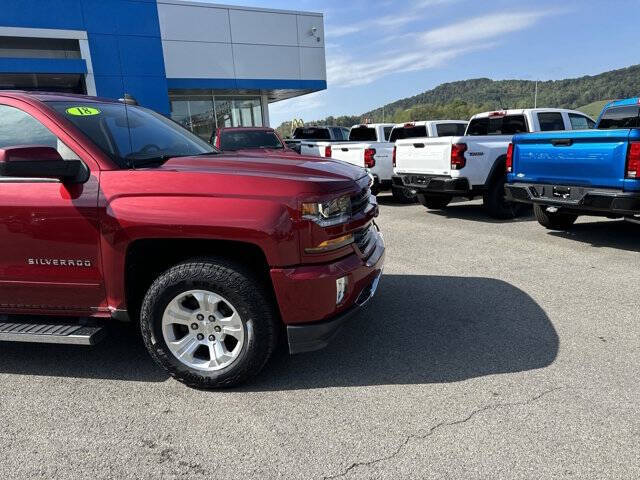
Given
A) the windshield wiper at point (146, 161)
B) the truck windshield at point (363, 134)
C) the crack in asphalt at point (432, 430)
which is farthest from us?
the truck windshield at point (363, 134)

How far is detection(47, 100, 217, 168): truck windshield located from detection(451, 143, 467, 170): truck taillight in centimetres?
518

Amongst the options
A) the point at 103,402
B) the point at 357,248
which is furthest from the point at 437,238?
the point at 103,402

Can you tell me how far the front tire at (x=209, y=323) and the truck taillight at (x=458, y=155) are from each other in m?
6.05

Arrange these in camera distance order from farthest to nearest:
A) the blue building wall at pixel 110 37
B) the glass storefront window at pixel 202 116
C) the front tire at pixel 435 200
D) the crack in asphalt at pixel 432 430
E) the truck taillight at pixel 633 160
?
the glass storefront window at pixel 202 116, the blue building wall at pixel 110 37, the front tire at pixel 435 200, the truck taillight at pixel 633 160, the crack in asphalt at pixel 432 430

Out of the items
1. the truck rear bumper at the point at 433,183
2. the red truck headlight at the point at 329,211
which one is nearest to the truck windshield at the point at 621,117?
the truck rear bumper at the point at 433,183

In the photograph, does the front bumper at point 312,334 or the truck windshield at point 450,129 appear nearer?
the front bumper at point 312,334

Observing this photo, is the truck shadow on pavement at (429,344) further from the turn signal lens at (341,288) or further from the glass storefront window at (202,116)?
the glass storefront window at (202,116)

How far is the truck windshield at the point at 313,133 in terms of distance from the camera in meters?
16.3

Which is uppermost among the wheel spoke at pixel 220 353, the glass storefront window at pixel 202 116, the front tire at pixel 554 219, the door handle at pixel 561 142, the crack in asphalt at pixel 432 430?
the glass storefront window at pixel 202 116

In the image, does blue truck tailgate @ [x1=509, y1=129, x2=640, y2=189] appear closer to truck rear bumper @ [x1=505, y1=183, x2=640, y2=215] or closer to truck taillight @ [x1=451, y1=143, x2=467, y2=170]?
truck rear bumper @ [x1=505, y1=183, x2=640, y2=215]

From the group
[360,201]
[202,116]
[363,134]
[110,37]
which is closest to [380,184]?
[363,134]

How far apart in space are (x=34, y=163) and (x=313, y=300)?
1830 millimetres

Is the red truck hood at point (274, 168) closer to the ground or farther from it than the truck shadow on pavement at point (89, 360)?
farther from it

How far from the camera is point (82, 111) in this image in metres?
3.31
